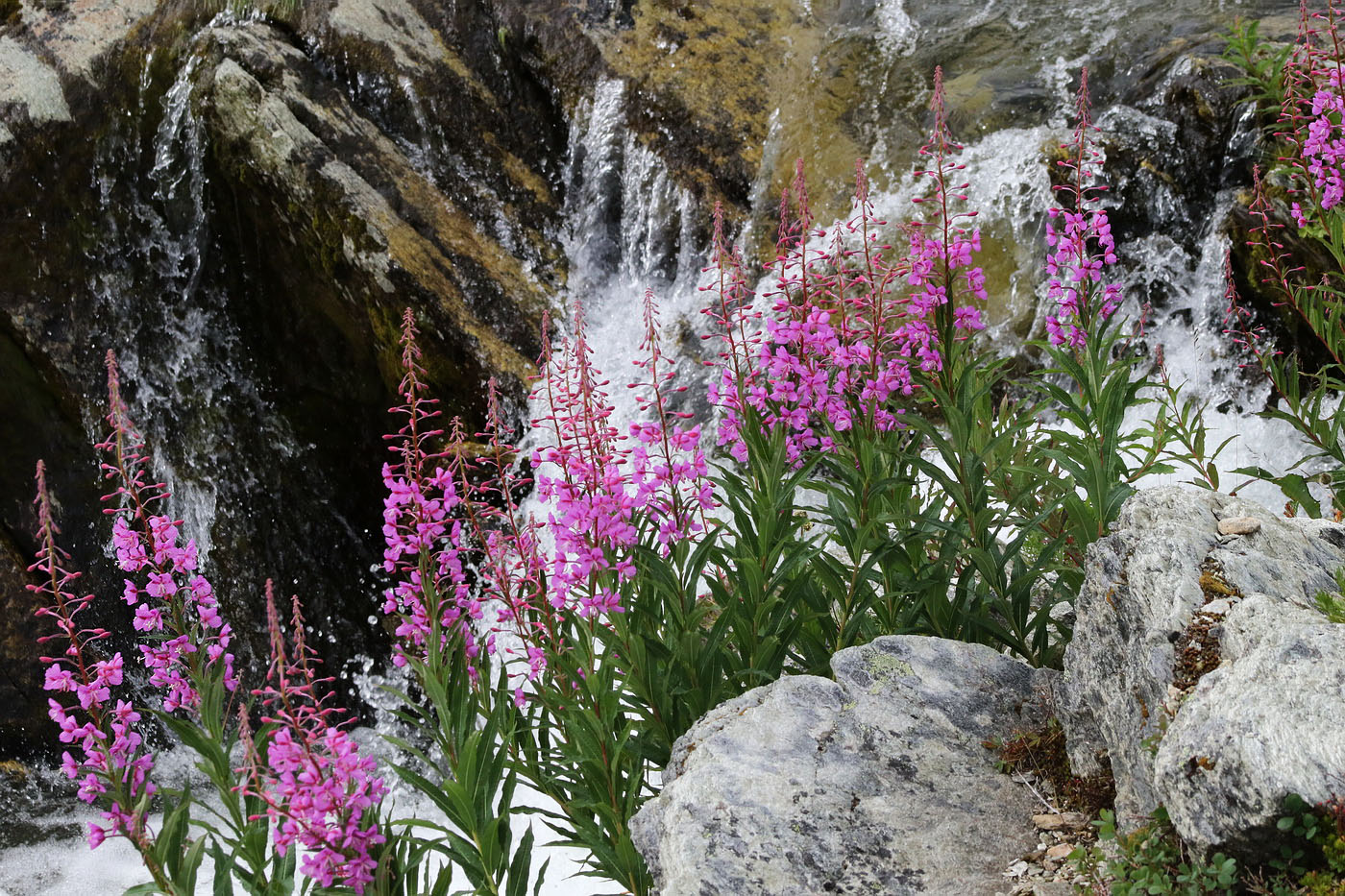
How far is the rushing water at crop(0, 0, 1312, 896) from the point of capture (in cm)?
649

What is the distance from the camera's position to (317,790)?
254 centimetres

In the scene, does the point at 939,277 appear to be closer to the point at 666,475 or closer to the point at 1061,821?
the point at 666,475

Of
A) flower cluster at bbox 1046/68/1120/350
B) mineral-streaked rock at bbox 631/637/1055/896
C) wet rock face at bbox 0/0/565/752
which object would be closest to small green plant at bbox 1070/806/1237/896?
mineral-streaked rock at bbox 631/637/1055/896

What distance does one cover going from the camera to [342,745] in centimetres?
259

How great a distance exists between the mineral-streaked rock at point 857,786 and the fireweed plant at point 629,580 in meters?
0.33

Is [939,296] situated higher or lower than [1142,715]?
higher

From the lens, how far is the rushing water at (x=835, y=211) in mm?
6492

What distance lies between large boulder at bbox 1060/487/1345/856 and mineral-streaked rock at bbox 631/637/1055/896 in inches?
10.2

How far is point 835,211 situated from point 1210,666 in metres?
5.91

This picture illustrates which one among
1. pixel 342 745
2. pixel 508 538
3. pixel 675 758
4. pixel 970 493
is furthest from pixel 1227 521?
pixel 342 745

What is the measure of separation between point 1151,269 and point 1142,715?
5.11 m

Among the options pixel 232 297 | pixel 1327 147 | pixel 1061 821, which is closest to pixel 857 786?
pixel 1061 821

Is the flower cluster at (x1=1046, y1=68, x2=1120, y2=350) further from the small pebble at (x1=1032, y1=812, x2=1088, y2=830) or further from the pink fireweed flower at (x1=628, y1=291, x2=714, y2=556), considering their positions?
the small pebble at (x1=1032, y1=812, x2=1088, y2=830)

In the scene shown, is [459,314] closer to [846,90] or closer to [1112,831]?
[846,90]
